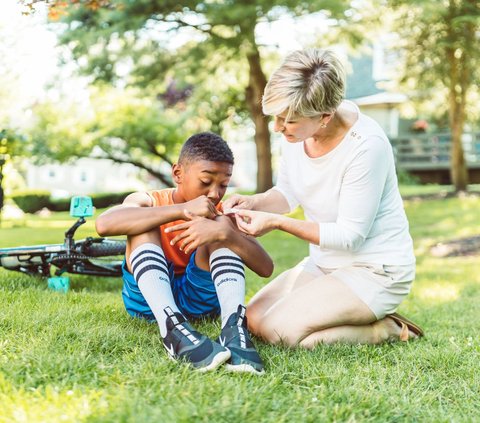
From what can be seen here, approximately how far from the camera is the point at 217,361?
231 cm

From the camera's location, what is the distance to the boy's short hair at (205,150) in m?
2.93

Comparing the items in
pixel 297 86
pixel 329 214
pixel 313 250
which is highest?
pixel 297 86

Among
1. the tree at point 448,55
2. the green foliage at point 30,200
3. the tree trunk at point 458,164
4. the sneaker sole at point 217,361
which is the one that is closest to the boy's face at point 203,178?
the sneaker sole at point 217,361

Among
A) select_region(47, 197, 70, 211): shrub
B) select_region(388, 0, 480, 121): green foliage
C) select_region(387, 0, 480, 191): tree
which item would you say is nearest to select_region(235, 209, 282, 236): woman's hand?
select_region(388, 0, 480, 121): green foliage

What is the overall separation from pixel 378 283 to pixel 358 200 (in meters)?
0.43

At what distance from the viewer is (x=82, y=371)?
225 centimetres

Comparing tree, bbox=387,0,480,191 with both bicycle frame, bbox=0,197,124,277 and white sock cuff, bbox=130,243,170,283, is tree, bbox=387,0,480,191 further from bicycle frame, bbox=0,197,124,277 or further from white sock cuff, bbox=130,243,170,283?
white sock cuff, bbox=130,243,170,283

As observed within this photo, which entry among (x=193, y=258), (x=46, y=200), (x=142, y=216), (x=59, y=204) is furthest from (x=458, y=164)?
(x=142, y=216)

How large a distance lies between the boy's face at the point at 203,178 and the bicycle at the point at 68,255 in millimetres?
1115

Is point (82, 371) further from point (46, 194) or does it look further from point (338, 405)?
point (46, 194)

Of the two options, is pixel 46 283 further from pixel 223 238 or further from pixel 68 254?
pixel 223 238

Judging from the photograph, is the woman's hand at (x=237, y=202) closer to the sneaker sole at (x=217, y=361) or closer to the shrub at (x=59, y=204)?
the sneaker sole at (x=217, y=361)

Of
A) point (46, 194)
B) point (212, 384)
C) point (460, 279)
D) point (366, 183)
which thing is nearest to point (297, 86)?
point (366, 183)

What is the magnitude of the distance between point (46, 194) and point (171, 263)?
54.4ft
